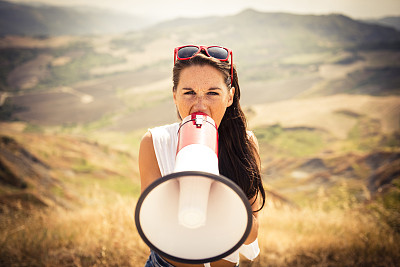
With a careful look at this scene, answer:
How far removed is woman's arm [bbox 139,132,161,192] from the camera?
1.66 metres

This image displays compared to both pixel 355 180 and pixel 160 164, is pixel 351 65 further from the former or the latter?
pixel 160 164

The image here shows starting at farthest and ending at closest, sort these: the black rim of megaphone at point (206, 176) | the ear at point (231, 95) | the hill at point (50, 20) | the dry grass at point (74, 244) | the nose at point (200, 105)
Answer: the hill at point (50, 20) → the dry grass at point (74, 244) → the ear at point (231, 95) → the nose at point (200, 105) → the black rim of megaphone at point (206, 176)

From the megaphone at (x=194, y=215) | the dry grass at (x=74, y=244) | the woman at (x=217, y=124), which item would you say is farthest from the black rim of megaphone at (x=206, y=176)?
the dry grass at (x=74, y=244)

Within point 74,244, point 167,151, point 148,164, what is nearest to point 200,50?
point 167,151

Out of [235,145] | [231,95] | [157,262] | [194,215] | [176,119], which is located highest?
[231,95]

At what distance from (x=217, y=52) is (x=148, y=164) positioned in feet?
2.65

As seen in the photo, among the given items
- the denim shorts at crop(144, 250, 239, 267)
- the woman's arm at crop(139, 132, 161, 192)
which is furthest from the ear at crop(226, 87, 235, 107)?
the denim shorts at crop(144, 250, 239, 267)

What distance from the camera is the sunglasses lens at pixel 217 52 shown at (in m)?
1.70

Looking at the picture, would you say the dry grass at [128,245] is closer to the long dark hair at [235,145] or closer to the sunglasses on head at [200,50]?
the long dark hair at [235,145]

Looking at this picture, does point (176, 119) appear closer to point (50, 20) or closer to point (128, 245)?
point (128, 245)

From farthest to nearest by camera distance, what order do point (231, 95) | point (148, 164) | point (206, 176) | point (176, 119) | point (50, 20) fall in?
point (50, 20) < point (176, 119) < point (231, 95) < point (148, 164) < point (206, 176)

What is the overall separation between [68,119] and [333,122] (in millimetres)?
44448

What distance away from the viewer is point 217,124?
→ 170cm

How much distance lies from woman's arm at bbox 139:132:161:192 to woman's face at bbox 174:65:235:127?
29 cm
